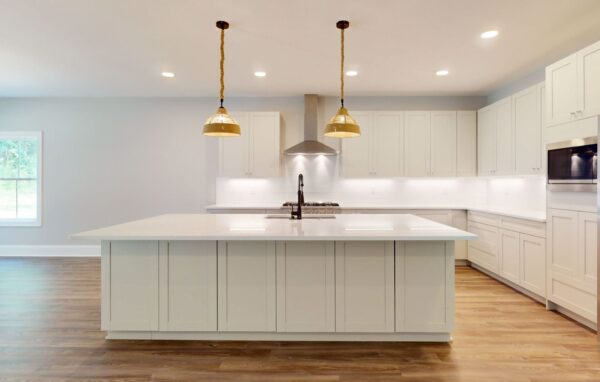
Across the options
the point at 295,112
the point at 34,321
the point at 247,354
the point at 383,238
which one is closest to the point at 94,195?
the point at 34,321

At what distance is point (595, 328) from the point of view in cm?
273

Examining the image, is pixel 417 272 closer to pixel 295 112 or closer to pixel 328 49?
pixel 328 49

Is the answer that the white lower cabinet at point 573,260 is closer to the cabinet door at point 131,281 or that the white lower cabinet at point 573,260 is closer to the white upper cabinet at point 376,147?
the white upper cabinet at point 376,147

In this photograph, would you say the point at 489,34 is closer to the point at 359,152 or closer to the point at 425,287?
the point at 359,152

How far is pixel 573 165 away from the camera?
9.50 feet

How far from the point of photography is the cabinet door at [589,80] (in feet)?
8.76

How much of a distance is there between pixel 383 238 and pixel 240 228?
1.09 meters

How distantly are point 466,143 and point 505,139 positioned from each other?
741 mm

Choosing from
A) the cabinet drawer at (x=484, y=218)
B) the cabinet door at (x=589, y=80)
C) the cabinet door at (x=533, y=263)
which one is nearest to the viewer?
the cabinet door at (x=589, y=80)

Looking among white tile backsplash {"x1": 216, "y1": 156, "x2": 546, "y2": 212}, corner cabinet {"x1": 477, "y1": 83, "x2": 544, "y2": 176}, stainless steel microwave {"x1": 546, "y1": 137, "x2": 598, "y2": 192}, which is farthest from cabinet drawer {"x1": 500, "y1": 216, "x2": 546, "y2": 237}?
white tile backsplash {"x1": 216, "y1": 156, "x2": 546, "y2": 212}

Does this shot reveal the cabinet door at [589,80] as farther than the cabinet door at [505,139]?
No

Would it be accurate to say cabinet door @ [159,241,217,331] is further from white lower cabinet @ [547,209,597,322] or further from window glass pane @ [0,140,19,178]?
window glass pane @ [0,140,19,178]

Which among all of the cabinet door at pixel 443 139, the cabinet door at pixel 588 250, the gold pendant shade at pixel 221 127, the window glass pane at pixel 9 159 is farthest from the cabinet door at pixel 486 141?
the window glass pane at pixel 9 159

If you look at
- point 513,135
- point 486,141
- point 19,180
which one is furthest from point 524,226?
point 19,180
